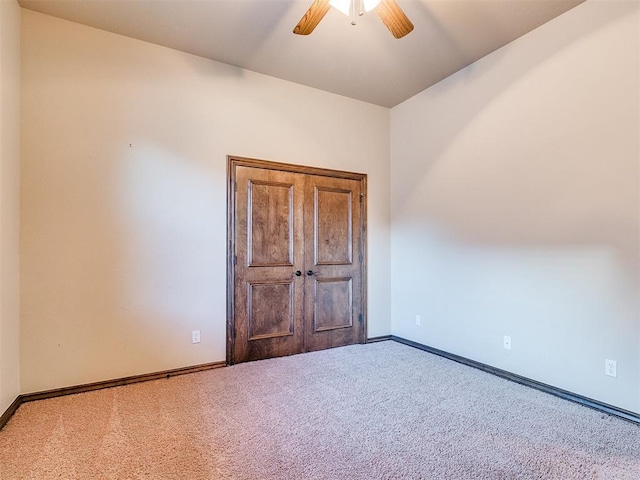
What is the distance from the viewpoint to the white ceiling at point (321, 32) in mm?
2617

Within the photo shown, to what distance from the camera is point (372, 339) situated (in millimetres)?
4266

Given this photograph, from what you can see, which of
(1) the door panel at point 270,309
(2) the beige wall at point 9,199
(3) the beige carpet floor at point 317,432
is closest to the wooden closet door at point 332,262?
(1) the door panel at point 270,309

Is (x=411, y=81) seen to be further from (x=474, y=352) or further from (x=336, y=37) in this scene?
(x=474, y=352)

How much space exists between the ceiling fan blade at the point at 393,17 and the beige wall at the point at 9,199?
2.57 metres

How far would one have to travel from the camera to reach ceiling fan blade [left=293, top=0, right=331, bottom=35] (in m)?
2.09

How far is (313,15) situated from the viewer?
217cm

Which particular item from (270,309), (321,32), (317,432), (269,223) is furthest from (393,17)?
(270,309)

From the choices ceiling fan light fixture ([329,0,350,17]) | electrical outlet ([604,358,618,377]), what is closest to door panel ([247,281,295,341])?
ceiling fan light fixture ([329,0,350,17])

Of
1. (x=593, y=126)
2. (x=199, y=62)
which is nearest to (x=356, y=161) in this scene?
(x=199, y=62)

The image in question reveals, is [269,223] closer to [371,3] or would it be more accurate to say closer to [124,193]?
[124,193]

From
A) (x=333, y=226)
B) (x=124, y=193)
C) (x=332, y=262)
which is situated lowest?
(x=332, y=262)

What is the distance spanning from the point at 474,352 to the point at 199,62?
157 inches

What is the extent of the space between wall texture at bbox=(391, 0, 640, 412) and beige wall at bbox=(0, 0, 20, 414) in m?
3.78

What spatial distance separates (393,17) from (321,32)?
3.12 feet
